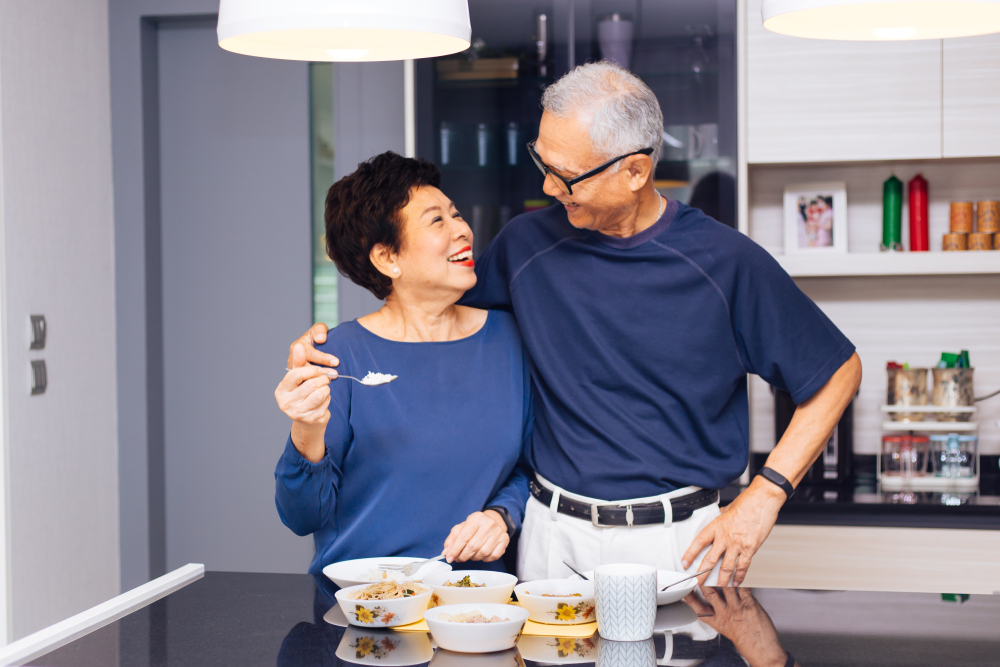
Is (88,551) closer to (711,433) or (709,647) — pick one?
(711,433)

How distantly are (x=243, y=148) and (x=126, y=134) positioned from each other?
40 cm

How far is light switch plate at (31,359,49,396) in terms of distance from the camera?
2.78 metres

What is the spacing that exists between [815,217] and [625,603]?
2033mm

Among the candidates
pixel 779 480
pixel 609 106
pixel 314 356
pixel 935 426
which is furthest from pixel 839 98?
pixel 314 356

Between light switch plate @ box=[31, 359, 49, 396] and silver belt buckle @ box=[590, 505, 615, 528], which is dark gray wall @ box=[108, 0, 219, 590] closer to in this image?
light switch plate @ box=[31, 359, 49, 396]

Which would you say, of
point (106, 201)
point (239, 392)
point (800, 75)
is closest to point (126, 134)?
point (106, 201)

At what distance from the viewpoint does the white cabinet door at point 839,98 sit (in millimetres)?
2533

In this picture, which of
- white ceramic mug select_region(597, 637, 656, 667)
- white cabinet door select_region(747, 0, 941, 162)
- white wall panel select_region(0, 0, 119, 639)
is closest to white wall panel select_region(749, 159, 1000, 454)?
white cabinet door select_region(747, 0, 941, 162)

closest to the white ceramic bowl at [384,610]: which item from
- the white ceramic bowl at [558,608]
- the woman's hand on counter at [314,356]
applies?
the white ceramic bowl at [558,608]

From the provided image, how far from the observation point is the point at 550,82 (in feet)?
8.54

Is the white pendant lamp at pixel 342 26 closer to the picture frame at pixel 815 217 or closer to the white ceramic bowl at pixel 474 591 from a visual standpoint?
the white ceramic bowl at pixel 474 591

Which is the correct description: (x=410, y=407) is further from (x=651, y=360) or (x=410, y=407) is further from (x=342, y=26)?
(x=342, y=26)

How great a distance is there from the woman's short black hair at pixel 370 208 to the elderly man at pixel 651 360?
185mm

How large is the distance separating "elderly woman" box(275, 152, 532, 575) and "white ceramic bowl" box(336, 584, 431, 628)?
31 centimetres
